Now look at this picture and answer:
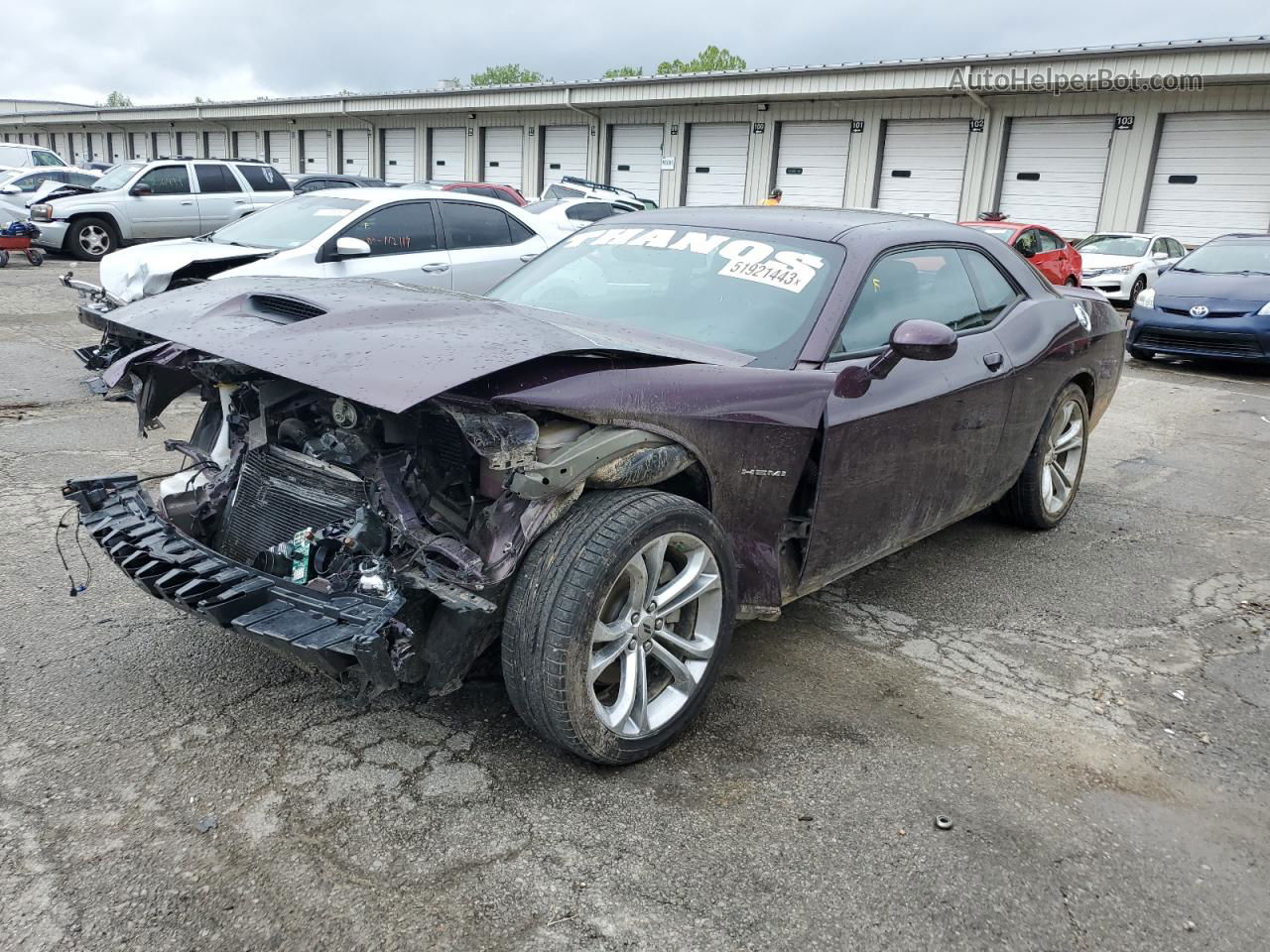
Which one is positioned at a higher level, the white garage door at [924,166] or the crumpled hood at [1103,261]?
the white garage door at [924,166]

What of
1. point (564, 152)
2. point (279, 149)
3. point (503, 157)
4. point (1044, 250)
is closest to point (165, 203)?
point (1044, 250)

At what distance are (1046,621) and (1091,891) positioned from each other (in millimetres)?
1818

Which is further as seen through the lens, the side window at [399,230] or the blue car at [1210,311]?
the blue car at [1210,311]

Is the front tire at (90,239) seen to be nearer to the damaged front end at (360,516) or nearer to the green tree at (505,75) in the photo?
the damaged front end at (360,516)

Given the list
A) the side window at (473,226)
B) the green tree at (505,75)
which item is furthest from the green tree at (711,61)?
the side window at (473,226)

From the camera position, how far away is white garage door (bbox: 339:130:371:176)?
3750cm

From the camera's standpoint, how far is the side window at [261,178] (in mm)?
15992

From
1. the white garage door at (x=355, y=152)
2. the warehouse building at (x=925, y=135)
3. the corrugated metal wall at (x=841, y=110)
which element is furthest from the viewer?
the white garage door at (x=355, y=152)

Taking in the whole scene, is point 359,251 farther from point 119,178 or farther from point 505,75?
point 505,75

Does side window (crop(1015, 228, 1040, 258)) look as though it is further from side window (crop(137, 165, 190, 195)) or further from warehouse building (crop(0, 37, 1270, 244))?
side window (crop(137, 165, 190, 195))

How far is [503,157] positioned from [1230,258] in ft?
82.7

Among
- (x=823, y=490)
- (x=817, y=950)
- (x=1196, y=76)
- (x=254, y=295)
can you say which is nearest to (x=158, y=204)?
(x=254, y=295)

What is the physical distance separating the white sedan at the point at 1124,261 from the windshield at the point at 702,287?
47.2 ft

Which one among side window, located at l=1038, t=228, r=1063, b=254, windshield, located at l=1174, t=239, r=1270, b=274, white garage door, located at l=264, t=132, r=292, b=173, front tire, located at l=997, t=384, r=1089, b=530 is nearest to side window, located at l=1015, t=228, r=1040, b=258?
side window, located at l=1038, t=228, r=1063, b=254
